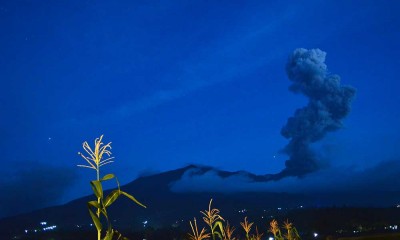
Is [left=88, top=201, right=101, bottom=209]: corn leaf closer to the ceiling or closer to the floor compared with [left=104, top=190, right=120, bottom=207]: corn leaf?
closer to the floor

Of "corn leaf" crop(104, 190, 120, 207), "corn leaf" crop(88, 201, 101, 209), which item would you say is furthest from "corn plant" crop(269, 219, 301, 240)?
"corn leaf" crop(88, 201, 101, 209)

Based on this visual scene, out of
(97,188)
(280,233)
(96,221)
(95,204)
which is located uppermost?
(97,188)

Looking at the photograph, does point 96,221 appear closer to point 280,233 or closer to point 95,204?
point 95,204

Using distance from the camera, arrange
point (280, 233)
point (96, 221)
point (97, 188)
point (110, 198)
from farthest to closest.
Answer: point (280, 233)
point (110, 198)
point (97, 188)
point (96, 221)

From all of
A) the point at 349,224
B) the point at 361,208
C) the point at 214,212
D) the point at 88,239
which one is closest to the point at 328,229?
the point at 349,224

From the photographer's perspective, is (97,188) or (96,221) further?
(97,188)

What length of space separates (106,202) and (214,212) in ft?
11.9

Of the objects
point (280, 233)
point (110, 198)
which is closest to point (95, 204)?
point (110, 198)

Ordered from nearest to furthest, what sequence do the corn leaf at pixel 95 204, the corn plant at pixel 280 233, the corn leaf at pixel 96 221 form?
the corn leaf at pixel 96 221
the corn leaf at pixel 95 204
the corn plant at pixel 280 233

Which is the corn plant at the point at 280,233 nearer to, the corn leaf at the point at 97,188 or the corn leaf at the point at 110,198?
the corn leaf at the point at 110,198

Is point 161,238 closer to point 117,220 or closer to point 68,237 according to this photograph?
point 68,237

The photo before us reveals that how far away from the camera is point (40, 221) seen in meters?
199

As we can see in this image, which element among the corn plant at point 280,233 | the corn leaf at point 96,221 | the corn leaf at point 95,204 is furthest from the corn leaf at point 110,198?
the corn plant at point 280,233

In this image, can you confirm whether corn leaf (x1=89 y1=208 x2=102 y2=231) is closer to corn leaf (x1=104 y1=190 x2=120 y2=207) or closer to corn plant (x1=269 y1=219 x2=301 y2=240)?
corn leaf (x1=104 y1=190 x2=120 y2=207)
